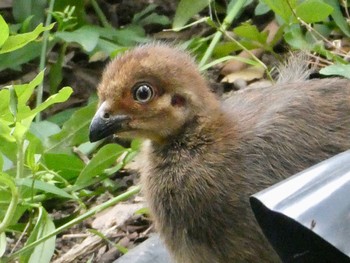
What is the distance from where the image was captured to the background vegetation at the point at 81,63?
384cm

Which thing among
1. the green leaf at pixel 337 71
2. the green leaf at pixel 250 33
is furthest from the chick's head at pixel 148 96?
the green leaf at pixel 250 33

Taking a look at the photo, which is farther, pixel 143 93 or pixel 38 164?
pixel 38 164

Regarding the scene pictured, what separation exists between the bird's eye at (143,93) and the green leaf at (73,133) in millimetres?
870

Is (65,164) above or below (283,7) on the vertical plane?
below

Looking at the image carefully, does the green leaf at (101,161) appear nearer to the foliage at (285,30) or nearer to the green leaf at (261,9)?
the foliage at (285,30)

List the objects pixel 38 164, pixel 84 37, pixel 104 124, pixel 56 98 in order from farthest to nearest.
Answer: pixel 84 37
pixel 38 164
pixel 104 124
pixel 56 98

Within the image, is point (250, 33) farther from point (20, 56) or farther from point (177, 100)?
point (177, 100)

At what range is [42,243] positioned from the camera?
3.90 metres

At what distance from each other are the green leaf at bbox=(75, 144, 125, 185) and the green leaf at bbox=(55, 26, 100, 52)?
0.72m

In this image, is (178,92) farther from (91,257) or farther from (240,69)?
(240,69)

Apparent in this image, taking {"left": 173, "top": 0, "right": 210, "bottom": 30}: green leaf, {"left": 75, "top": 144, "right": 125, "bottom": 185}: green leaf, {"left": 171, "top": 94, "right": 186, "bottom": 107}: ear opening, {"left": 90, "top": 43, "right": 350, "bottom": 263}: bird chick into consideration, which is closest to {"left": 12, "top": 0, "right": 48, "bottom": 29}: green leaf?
{"left": 173, "top": 0, "right": 210, "bottom": 30}: green leaf

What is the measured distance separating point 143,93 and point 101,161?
78 centimetres

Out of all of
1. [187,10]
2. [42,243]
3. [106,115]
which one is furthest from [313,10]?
[42,243]

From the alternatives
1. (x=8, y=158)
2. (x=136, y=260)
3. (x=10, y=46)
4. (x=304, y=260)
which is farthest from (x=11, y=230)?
(x=304, y=260)
